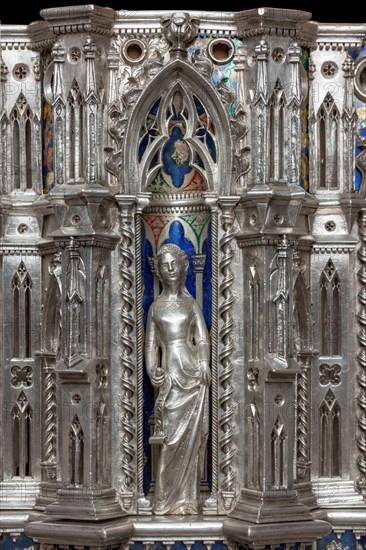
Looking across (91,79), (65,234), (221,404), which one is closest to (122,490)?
(221,404)

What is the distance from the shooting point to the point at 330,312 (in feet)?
60.6

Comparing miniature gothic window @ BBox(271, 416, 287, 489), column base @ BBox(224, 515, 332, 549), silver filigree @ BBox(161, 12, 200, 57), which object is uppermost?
silver filigree @ BBox(161, 12, 200, 57)

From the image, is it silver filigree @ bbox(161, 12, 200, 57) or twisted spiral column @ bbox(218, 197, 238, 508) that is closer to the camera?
silver filigree @ bbox(161, 12, 200, 57)

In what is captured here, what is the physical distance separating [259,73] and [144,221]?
5.40 feet

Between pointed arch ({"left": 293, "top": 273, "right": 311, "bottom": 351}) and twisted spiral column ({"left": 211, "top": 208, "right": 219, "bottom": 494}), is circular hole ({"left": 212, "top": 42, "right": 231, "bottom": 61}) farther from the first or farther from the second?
pointed arch ({"left": 293, "top": 273, "right": 311, "bottom": 351})

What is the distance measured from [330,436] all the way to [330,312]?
109cm

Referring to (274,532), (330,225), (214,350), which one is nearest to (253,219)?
(330,225)

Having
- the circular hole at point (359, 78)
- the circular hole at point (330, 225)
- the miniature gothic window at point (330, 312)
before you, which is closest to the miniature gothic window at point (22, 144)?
the circular hole at point (330, 225)

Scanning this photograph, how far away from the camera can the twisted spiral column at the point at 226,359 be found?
58.9ft

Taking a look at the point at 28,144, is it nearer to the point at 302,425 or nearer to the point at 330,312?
the point at 330,312

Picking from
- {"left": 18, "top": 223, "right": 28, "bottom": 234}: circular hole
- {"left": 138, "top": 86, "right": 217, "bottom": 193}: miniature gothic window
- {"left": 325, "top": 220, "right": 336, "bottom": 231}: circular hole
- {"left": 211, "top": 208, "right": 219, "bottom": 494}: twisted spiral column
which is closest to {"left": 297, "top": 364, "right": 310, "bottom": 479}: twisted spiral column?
{"left": 211, "top": 208, "right": 219, "bottom": 494}: twisted spiral column

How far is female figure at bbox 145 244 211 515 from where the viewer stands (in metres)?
18.0

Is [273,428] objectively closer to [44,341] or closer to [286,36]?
[44,341]

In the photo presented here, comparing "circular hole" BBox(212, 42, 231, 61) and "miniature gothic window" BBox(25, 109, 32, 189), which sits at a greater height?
"circular hole" BBox(212, 42, 231, 61)
